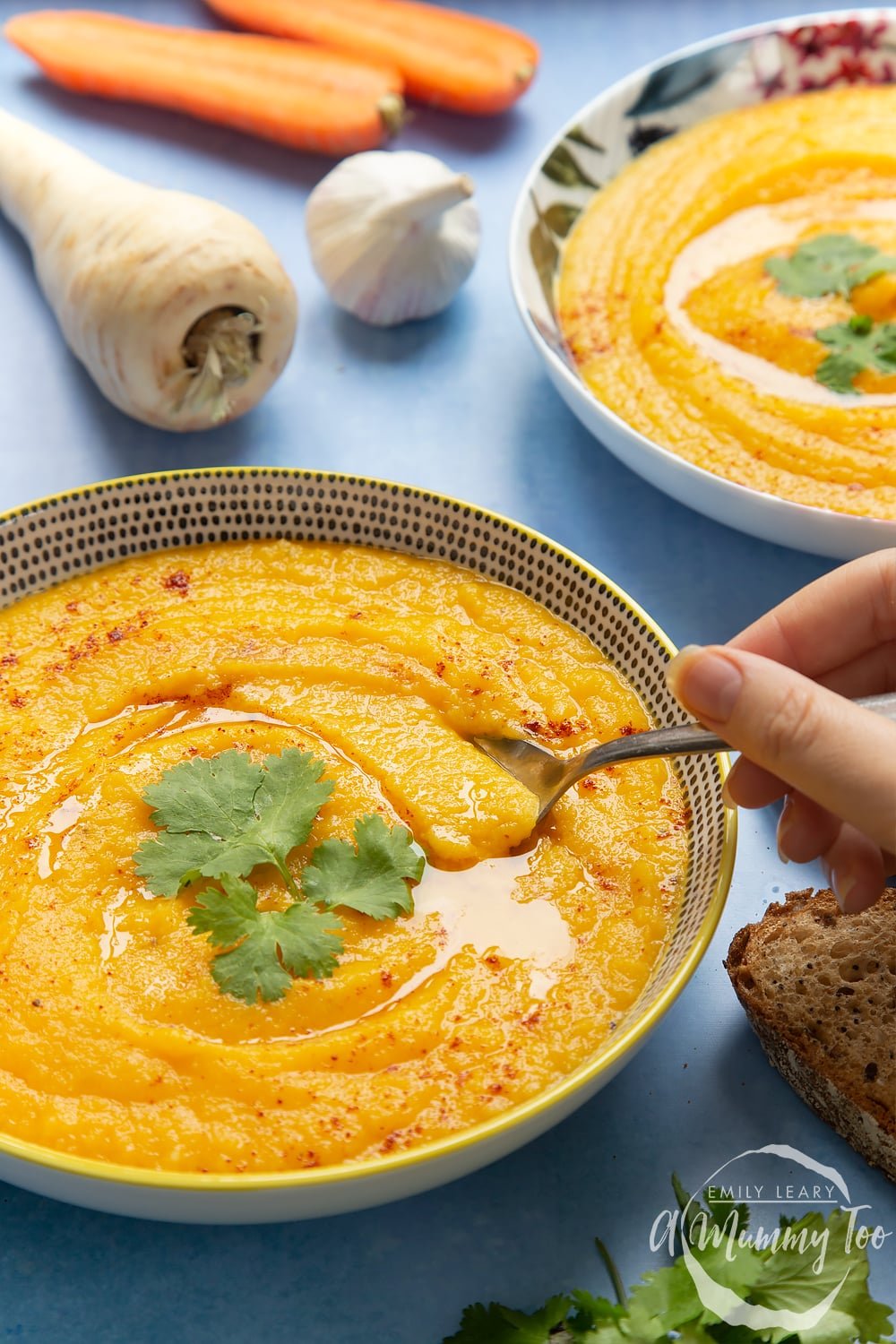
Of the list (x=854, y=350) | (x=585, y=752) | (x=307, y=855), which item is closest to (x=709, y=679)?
(x=585, y=752)

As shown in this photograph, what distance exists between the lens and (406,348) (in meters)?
4.06

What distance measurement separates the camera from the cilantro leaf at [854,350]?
356 centimetres

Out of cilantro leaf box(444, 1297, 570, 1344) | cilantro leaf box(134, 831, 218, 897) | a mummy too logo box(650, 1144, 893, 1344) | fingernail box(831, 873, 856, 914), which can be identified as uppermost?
fingernail box(831, 873, 856, 914)

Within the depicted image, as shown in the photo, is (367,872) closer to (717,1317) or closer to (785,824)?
(785,824)

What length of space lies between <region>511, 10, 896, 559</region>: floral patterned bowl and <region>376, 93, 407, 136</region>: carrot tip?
618 millimetres

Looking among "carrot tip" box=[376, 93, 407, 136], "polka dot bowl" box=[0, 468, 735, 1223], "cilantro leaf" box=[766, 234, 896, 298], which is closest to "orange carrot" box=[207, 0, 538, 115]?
"carrot tip" box=[376, 93, 407, 136]

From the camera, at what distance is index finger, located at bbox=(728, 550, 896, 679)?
2.61m

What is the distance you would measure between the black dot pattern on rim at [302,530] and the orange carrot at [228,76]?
2044 mm

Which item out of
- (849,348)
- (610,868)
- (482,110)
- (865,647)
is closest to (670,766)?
(610,868)

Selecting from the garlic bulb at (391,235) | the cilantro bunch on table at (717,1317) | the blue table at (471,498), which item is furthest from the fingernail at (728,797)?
the garlic bulb at (391,235)

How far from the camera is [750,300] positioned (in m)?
3.79

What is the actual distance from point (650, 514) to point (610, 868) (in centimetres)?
135

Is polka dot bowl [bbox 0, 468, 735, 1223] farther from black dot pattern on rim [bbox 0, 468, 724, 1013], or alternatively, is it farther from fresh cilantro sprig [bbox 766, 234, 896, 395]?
fresh cilantro sprig [bbox 766, 234, 896, 395]

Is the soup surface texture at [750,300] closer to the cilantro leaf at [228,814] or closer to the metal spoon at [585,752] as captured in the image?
the metal spoon at [585,752]
